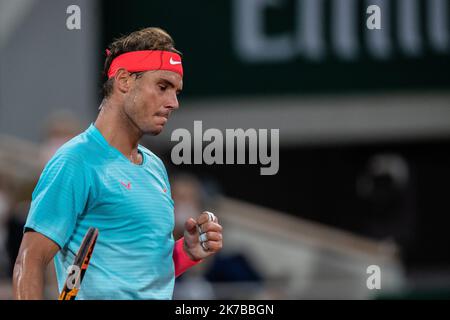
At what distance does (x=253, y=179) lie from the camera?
14438 mm

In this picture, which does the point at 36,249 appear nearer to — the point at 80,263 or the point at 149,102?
the point at 80,263

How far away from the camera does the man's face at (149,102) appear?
373cm

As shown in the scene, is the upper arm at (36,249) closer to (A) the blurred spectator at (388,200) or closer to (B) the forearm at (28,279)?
(B) the forearm at (28,279)

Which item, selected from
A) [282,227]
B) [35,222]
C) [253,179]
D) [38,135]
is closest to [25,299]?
[35,222]

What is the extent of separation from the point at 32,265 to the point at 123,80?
80 cm

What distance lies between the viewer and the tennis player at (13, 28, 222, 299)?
348cm

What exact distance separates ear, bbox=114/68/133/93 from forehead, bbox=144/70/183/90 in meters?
0.07

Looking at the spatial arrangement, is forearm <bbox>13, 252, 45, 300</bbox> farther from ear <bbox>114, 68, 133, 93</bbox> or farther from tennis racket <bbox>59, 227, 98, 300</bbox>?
ear <bbox>114, 68, 133, 93</bbox>

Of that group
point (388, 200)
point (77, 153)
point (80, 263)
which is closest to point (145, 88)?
point (77, 153)

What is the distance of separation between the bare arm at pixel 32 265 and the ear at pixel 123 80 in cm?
66

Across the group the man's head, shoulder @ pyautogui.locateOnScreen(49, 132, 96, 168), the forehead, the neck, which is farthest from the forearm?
the forehead

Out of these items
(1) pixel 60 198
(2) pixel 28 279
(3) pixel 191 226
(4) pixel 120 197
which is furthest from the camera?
(3) pixel 191 226

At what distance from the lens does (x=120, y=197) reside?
3.62 meters

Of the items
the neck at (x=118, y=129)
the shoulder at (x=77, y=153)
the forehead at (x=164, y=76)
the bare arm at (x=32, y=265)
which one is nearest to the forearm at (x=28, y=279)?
the bare arm at (x=32, y=265)
